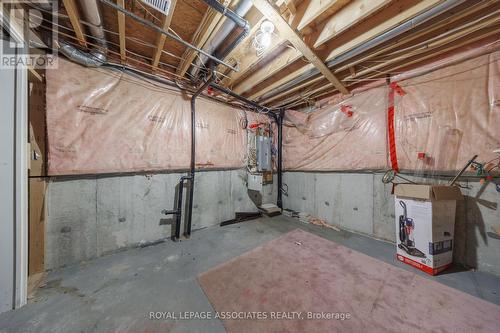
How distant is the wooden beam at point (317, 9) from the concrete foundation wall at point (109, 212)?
240cm

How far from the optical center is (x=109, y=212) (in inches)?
82.0

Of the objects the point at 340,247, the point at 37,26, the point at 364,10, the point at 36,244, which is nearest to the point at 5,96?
the point at 37,26

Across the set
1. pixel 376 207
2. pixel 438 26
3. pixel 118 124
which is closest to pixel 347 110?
pixel 438 26

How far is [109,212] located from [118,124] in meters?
1.10

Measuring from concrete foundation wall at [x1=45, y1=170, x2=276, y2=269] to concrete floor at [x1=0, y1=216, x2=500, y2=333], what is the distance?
16 centimetres

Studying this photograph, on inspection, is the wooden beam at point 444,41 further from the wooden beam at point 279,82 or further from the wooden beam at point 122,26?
the wooden beam at point 122,26

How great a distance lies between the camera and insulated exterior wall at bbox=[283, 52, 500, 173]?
68.4 inches

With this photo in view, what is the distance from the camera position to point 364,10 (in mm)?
1436

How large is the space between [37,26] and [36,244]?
210 cm

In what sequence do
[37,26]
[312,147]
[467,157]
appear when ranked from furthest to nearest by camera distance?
[312,147]
[467,157]
[37,26]

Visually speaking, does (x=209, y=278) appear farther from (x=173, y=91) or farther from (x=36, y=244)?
(x=173, y=91)

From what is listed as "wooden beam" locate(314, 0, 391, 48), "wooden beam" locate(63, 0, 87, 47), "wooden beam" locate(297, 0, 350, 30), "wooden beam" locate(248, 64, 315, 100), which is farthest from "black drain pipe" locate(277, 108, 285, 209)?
"wooden beam" locate(63, 0, 87, 47)

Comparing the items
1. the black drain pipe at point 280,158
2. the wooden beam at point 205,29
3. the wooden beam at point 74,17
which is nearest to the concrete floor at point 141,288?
the black drain pipe at point 280,158

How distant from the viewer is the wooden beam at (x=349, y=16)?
1392mm
